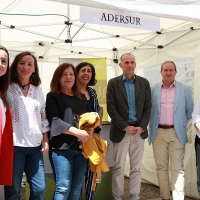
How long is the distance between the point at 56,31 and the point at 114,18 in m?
3.19

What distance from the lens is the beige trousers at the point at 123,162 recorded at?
3150 millimetres

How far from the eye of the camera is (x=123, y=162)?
3160 mm

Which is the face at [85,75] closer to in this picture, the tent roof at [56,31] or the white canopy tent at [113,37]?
the white canopy tent at [113,37]

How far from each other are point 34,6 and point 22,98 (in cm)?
269

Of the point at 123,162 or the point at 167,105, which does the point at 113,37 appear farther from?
the point at 123,162

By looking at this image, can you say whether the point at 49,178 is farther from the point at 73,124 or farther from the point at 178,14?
the point at 178,14

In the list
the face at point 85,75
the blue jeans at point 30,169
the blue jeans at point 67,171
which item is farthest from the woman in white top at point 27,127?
the face at point 85,75

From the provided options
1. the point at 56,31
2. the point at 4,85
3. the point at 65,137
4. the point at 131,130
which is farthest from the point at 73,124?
the point at 56,31

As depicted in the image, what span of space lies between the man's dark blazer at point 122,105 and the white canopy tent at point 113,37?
939 mm

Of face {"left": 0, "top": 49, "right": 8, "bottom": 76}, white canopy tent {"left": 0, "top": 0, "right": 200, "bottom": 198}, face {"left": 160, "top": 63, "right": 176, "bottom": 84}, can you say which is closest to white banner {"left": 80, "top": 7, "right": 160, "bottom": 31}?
white canopy tent {"left": 0, "top": 0, "right": 200, "bottom": 198}

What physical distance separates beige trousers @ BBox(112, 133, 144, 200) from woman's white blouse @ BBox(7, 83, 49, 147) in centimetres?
119

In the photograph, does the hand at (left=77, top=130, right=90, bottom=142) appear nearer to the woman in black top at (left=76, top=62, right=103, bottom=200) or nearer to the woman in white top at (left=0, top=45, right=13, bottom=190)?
the woman in black top at (left=76, top=62, right=103, bottom=200)

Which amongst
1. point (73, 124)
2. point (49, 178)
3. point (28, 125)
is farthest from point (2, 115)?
point (49, 178)

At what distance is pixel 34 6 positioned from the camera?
4.38 m
